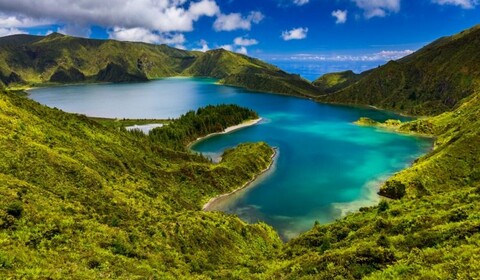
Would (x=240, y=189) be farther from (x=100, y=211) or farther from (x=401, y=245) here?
(x=401, y=245)

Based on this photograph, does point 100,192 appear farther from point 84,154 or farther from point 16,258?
point 16,258

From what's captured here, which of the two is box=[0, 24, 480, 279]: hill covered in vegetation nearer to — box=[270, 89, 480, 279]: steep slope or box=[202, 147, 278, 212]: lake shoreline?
box=[270, 89, 480, 279]: steep slope

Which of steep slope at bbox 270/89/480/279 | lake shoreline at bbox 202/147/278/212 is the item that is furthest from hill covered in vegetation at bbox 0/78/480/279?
lake shoreline at bbox 202/147/278/212

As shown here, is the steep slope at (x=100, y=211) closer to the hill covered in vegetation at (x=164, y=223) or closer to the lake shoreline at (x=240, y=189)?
the hill covered in vegetation at (x=164, y=223)

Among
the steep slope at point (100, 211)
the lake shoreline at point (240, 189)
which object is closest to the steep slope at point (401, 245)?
the steep slope at point (100, 211)

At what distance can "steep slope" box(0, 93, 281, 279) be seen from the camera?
41188 millimetres

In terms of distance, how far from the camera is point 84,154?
88750 millimetres

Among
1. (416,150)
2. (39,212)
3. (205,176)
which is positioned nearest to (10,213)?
(39,212)

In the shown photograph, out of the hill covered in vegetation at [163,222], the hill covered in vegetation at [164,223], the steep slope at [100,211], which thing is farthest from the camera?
the steep slope at [100,211]

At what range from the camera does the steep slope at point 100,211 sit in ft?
135

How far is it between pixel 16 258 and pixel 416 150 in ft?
595

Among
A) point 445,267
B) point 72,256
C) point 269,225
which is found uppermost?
point 445,267

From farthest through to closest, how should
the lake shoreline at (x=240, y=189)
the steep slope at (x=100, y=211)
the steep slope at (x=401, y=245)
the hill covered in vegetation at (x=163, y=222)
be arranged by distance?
the lake shoreline at (x=240, y=189) < the steep slope at (x=100, y=211) < the hill covered in vegetation at (x=163, y=222) < the steep slope at (x=401, y=245)

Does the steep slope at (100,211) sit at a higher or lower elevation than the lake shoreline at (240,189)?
higher
